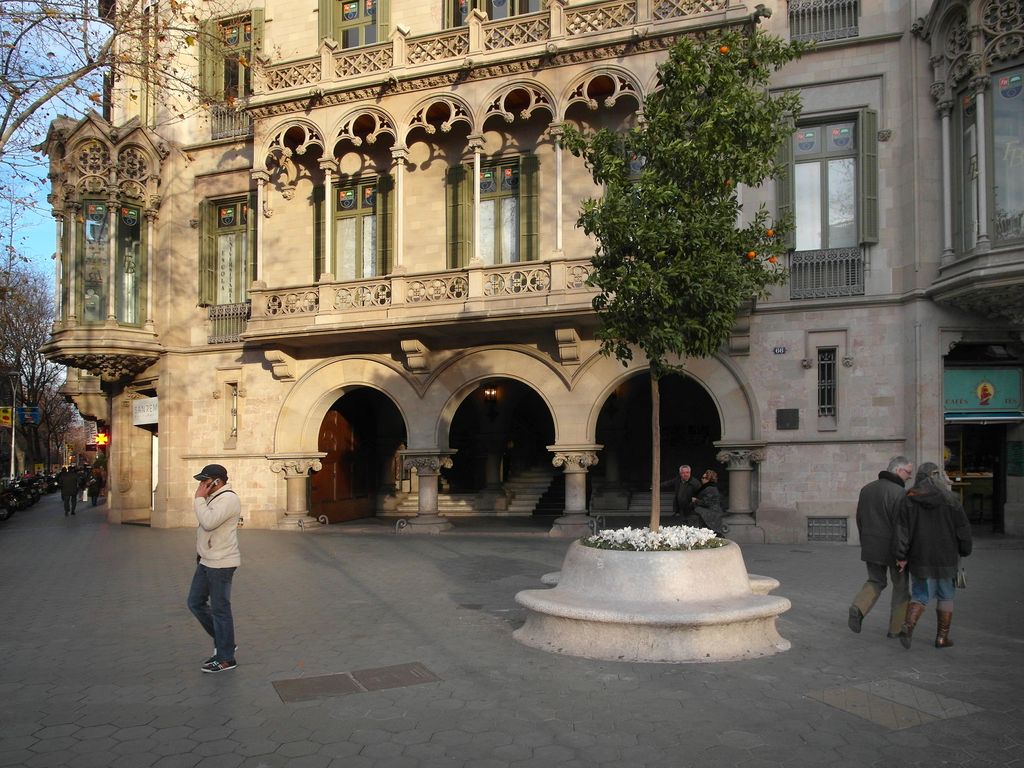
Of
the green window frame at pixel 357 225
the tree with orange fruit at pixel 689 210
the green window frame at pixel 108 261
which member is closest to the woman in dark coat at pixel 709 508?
the tree with orange fruit at pixel 689 210

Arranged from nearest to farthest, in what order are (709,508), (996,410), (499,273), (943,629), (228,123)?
(943,629) → (709,508) → (996,410) → (499,273) → (228,123)

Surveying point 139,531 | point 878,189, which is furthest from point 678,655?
point 139,531

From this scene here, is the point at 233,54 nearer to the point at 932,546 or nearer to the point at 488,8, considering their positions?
the point at 488,8

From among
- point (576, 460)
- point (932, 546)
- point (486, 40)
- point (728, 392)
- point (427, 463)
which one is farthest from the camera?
point (427, 463)

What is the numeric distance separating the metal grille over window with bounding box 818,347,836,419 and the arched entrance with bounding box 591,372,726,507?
5.78 m

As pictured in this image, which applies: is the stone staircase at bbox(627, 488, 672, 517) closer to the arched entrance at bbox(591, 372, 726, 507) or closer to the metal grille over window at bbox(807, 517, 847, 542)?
the arched entrance at bbox(591, 372, 726, 507)

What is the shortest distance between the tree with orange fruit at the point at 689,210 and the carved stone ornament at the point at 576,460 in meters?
8.61

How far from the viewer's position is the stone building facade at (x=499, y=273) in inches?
631

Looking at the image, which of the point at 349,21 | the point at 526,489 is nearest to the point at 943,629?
the point at 526,489

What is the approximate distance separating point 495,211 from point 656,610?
1334 cm

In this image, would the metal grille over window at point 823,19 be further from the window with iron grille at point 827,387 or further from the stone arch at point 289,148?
the stone arch at point 289,148

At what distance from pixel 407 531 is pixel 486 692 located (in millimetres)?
12844

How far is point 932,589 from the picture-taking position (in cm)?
791

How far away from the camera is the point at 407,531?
19.3 metres
